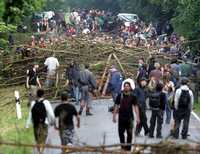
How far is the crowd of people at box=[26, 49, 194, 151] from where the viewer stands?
17672 millimetres

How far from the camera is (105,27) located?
6166cm

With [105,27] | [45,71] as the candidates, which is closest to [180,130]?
[45,71]

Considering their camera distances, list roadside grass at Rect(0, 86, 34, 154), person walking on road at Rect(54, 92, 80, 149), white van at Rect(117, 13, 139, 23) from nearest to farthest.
→ person walking on road at Rect(54, 92, 80, 149) → roadside grass at Rect(0, 86, 34, 154) → white van at Rect(117, 13, 139, 23)

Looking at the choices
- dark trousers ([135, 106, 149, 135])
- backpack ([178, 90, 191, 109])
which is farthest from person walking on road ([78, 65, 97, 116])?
backpack ([178, 90, 191, 109])

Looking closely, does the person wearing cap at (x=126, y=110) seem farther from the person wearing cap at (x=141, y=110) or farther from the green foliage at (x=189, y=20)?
the green foliage at (x=189, y=20)

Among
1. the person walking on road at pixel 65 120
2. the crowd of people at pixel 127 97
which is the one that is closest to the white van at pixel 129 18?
the crowd of people at pixel 127 97

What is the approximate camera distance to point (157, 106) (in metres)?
21.5

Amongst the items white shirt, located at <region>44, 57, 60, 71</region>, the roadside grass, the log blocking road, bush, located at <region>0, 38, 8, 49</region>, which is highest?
bush, located at <region>0, 38, 8, 49</region>

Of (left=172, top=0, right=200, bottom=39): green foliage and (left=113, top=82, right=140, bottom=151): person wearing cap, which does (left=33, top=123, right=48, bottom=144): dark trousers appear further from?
(left=172, top=0, right=200, bottom=39): green foliage

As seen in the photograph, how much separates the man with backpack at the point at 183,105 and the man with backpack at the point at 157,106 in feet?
1.25

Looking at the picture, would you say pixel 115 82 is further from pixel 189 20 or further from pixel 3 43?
pixel 189 20

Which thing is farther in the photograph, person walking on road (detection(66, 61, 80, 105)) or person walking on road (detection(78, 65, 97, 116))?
person walking on road (detection(66, 61, 80, 105))

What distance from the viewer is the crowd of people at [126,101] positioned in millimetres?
17672

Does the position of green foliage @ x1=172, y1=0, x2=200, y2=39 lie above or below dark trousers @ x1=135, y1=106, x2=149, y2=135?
above
